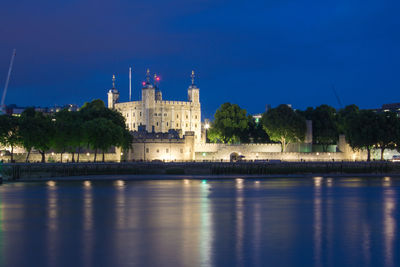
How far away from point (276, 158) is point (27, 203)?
5025cm

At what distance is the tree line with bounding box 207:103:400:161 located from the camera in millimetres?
73500

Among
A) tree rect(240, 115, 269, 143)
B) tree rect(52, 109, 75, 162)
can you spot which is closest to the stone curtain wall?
tree rect(240, 115, 269, 143)

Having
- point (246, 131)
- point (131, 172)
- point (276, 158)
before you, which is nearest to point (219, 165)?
point (131, 172)

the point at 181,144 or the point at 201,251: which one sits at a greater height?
the point at 181,144

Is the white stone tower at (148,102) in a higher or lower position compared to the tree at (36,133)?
higher

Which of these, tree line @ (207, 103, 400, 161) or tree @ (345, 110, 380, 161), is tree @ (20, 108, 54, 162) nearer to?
tree line @ (207, 103, 400, 161)

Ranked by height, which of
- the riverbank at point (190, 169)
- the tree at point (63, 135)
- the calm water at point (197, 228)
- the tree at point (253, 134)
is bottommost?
the calm water at point (197, 228)

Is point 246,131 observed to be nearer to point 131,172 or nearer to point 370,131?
point 370,131

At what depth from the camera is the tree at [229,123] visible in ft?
303

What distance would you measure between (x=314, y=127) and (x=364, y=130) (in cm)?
2044

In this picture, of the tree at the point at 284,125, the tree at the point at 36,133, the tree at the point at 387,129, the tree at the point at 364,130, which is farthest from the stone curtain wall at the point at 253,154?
the tree at the point at 36,133

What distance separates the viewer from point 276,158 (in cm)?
8112

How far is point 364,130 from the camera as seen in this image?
240ft

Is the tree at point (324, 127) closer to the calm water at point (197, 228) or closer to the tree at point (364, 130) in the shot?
the tree at point (364, 130)
